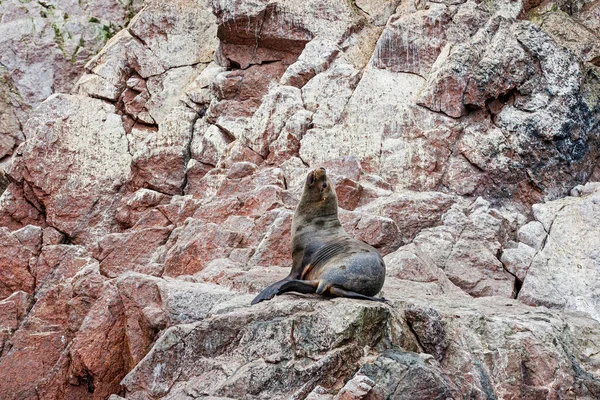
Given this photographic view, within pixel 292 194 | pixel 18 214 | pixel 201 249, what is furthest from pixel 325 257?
pixel 18 214

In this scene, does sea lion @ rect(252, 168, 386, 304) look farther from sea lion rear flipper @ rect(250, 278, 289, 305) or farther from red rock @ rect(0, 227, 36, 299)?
red rock @ rect(0, 227, 36, 299)

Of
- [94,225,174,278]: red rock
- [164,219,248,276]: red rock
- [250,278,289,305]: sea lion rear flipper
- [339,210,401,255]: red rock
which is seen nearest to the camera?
[250,278,289,305]: sea lion rear flipper

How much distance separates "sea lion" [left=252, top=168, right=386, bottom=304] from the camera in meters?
7.49

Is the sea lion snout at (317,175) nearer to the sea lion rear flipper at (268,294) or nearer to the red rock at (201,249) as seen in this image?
the sea lion rear flipper at (268,294)

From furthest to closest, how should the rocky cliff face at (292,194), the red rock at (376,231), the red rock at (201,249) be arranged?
the red rock at (201,249)
the red rock at (376,231)
the rocky cliff face at (292,194)

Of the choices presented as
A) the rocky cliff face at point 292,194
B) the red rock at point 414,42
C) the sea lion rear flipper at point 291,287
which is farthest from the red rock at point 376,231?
the red rock at point 414,42

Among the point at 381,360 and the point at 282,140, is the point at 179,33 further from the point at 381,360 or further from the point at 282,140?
the point at 381,360

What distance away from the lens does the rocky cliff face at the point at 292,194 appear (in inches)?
281

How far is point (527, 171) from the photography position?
1439cm

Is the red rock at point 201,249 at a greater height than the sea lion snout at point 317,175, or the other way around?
the sea lion snout at point 317,175

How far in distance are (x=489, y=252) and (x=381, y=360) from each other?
5365 millimetres

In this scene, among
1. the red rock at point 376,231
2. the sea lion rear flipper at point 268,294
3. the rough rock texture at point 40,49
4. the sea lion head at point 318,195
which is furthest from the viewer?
the rough rock texture at point 40,49

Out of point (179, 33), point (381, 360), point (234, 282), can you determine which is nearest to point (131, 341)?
point (234, 282)

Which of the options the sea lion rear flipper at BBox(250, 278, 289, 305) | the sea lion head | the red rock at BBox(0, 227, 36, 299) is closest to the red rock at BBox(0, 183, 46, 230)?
the red rock at BBox(0, 227, 36, 299)
